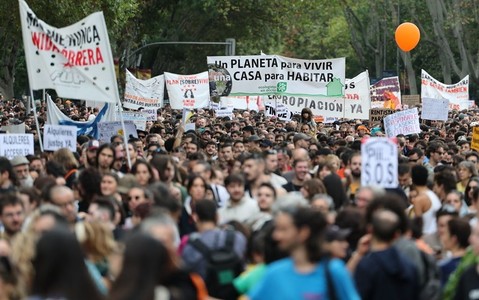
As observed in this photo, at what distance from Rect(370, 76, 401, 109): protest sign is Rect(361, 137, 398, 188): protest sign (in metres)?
23.8

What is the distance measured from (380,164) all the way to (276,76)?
46.9ft

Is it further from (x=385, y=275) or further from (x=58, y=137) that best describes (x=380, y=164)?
(x=58, y=137)

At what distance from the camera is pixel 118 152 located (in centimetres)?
1478

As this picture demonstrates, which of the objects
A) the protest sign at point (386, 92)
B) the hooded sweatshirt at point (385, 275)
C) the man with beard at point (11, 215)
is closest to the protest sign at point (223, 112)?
the protest sign at point (386, 92)

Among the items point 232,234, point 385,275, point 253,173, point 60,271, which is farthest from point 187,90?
point 60,271

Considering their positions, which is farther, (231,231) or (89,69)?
(89,69)

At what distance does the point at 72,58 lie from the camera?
52.7ft

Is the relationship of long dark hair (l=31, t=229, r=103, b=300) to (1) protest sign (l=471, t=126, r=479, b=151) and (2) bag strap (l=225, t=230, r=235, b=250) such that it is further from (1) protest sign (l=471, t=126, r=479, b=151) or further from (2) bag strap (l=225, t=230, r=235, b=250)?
(1) protest sign (l=471, t=126, r=479, b=151)

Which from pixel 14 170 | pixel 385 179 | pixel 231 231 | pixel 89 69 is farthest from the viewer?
pixel 89 69

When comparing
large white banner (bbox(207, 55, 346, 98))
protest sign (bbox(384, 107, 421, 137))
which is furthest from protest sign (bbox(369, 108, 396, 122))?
protest sign (bbox(384, 107, 421, 137))

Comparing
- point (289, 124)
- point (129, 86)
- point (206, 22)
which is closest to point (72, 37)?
point (289, 124)

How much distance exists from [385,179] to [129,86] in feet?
69.1

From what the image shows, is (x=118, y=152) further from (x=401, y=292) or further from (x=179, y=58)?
(x=179, y=58)

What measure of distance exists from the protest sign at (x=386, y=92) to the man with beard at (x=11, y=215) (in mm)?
26904
